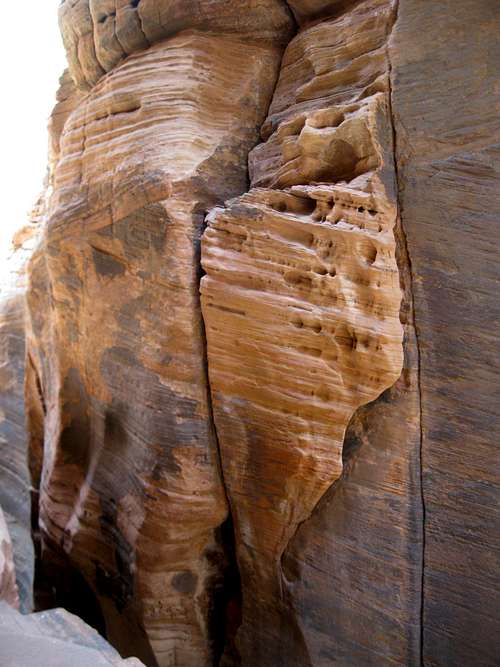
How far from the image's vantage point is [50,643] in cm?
297

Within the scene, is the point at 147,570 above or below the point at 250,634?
above

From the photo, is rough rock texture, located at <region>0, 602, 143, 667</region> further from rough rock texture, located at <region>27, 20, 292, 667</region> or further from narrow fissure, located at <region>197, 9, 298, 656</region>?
narrow fissure, located at <region>197, 9, 298, 656</region>

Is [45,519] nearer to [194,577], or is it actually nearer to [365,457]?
[194,577]

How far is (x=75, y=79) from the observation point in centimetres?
591

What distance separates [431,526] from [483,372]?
1.18 m

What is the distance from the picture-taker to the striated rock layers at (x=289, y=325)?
157 inches

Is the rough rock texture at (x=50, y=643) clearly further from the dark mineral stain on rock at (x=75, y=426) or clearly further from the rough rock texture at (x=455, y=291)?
the rough rock texture at (x=455, y=291)

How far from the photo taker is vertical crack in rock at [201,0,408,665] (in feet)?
13.1

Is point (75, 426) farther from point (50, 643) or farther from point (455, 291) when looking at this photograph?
point (455, 291)

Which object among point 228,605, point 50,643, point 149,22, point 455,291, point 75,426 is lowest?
point 228,605

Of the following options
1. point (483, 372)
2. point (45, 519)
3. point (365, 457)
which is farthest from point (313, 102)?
point (45, 519)

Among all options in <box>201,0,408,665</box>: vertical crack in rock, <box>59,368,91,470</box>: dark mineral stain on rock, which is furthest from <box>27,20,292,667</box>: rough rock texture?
<box>201,0,408,665</box>: vertical crack in rock

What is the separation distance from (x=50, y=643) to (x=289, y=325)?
7.96 ft

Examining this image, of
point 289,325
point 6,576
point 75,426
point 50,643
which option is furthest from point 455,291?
point 75,426
